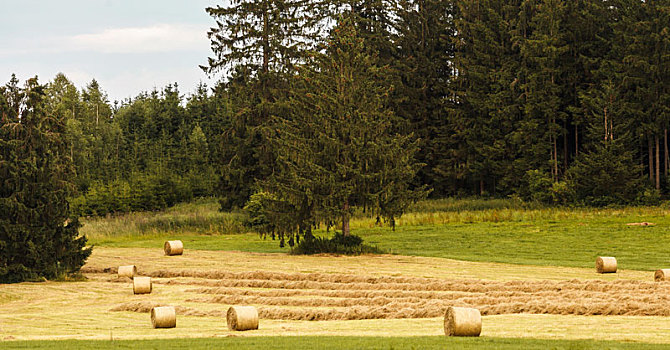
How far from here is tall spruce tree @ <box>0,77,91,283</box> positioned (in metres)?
21.6

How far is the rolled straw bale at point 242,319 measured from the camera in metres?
12.3

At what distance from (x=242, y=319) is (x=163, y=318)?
5.25 feet

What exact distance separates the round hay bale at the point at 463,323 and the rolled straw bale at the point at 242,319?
325 centimetres

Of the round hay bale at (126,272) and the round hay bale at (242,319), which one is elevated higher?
the round hay bale at (242,319)

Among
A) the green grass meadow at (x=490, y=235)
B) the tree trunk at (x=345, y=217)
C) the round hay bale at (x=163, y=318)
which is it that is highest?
the tree trunk at (x=345, y=217)

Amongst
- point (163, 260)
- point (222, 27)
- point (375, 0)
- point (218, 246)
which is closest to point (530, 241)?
point (218, 246)

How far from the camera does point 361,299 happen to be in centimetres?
1616

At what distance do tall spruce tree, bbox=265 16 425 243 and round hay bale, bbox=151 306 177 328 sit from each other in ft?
48.6

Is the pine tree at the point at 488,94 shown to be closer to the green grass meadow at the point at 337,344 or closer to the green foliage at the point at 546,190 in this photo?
Answer: the green foliage at the point at 546,190

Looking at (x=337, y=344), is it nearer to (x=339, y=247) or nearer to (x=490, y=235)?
(x=339, y=247)

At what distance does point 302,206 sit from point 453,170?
37314 millimetres

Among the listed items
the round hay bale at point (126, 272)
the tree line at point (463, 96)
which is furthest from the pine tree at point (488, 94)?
the round hay bale at point (126, 272)

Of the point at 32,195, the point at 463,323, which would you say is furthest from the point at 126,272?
the point at 463,323

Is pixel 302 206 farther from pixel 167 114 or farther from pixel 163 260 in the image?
pixel 167 114
